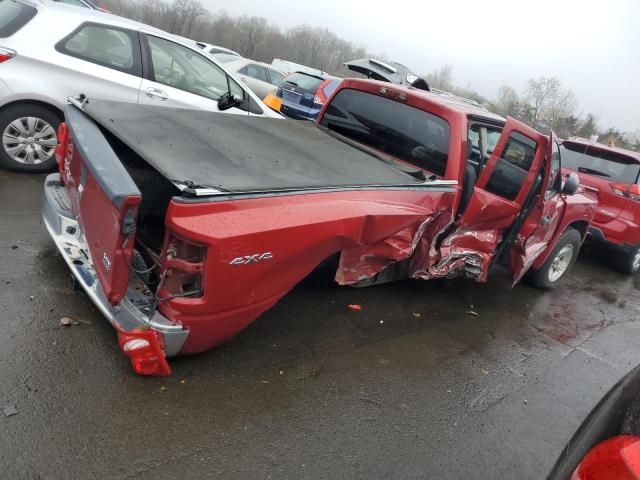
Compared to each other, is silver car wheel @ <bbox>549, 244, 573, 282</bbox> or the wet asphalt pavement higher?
silver car wheel @ <bbox>549, 244, 573, 282</bbox>

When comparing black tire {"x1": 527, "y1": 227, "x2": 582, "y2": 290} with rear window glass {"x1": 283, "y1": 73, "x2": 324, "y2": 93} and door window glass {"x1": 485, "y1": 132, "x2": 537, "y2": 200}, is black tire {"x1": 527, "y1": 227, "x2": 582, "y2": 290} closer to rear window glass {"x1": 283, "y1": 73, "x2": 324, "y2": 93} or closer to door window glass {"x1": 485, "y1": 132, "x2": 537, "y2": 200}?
door window glass {"x1": 485, "y1": 132, "x2": 537, "y2": 200}

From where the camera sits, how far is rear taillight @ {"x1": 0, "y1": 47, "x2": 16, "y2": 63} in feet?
15.0

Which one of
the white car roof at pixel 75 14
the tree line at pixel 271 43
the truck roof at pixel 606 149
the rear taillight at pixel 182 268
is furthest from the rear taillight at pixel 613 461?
the tree line at pixel 271 43

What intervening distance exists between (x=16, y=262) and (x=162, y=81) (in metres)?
2.66

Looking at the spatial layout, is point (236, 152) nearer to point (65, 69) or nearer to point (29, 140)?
point (65, 69)

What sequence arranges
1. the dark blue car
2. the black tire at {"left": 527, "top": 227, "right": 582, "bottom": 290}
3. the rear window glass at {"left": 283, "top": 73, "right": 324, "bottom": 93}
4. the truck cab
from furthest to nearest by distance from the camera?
the rear window glass at {"left": 283, "top": 73, "right": 324, "bottom": 93}
the dark blue car
the black tire at {"left": 527, "top": 227, "right": 582, "bottom": 290}
the truck cab

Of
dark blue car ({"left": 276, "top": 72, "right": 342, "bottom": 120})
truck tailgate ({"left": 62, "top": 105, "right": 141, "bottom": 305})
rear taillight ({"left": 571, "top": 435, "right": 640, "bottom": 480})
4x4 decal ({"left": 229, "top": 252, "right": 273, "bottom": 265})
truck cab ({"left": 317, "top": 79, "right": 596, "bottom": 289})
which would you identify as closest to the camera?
rear taillight ({"left": 571, "top": 435, "right": 640, "bottom": 480})

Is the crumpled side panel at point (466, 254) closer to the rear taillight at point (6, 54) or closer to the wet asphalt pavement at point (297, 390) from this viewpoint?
the wet asphalt pavement at point (297, 390)

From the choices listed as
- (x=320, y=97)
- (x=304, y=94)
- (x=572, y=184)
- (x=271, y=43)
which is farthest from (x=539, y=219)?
(x=271, y=43)

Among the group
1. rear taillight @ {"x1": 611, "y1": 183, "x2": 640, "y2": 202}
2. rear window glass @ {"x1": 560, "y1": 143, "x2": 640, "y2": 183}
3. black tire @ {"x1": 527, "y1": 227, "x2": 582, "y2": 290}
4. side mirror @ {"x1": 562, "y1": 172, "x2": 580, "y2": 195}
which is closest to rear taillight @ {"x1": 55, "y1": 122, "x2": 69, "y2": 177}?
side mirror @ {"x1": 562, "y1": 172, "x2": 580, "y2": 195}

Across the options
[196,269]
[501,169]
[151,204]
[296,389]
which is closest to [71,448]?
[196,269]

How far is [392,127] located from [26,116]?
342 cm

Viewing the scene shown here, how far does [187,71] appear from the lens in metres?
5.61

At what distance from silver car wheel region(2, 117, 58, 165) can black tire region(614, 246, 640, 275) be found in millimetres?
7473
